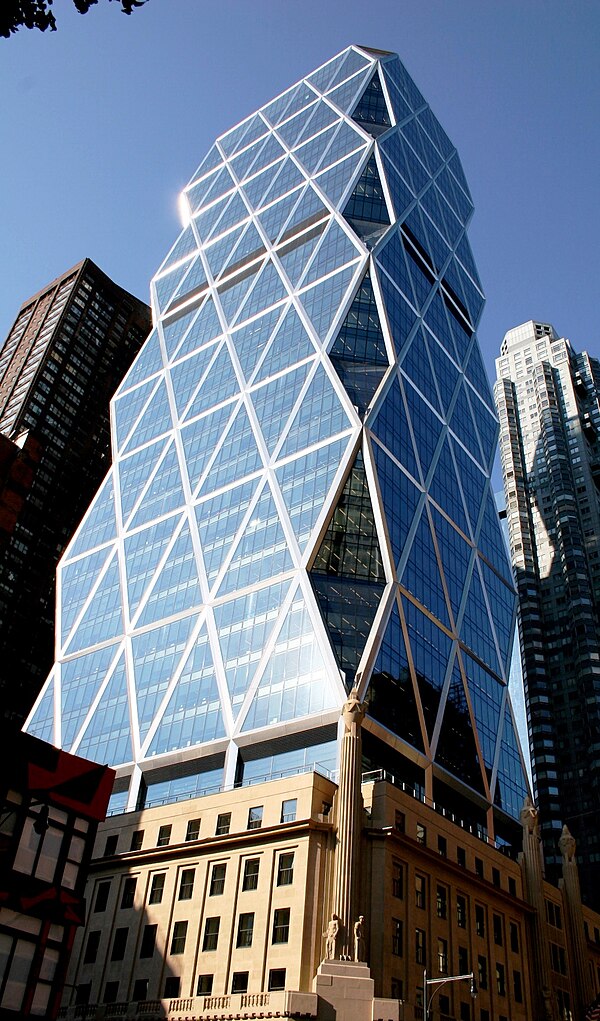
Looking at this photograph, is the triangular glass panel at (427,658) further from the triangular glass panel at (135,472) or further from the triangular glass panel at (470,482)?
the triangular glass panel at (135,472)

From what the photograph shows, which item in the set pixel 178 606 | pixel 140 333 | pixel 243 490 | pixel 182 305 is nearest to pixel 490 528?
pixel 243 490

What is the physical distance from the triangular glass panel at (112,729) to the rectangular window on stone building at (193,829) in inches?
685

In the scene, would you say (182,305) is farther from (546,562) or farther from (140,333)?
(546,562)

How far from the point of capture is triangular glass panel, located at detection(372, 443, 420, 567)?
278ft

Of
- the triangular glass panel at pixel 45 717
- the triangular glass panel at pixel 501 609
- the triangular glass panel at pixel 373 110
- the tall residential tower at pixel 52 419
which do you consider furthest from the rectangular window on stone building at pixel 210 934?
the triangular glass panel at pixel 373 110

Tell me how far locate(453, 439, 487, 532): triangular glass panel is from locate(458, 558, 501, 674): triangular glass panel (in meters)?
8.62

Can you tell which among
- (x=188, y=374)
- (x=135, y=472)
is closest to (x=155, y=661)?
(x=135, y=472)

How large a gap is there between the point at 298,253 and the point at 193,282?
75.6ft

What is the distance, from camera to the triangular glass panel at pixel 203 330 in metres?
122

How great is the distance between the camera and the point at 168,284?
464 ft

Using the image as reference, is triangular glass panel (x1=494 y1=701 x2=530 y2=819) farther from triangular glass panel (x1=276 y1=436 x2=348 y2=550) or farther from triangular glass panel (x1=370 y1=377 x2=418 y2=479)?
triangular glass panel (x1=276 y1=436 x2=348 y2=550)

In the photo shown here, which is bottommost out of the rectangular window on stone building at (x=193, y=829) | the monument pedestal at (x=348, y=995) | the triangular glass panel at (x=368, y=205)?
the monument pedestal at (x=348, y=995)

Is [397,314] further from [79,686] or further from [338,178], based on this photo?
[79,686]

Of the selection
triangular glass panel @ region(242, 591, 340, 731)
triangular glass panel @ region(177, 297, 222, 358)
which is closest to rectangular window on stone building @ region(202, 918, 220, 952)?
triangular glass panel @ region(242, 591, 340, 731)
